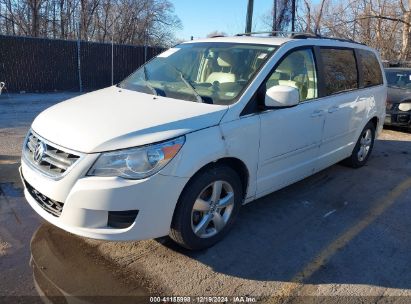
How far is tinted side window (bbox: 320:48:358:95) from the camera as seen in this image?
15.4ft

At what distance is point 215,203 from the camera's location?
344cm

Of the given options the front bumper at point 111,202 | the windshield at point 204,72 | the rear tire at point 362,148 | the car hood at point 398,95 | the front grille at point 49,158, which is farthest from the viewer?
the car hood at point 398,95

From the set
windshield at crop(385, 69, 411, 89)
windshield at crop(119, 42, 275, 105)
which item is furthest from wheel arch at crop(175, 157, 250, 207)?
windshield at crop(385, 69, 411, 89)

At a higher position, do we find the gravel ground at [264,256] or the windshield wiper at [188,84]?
the windshield wiper at [188,84]

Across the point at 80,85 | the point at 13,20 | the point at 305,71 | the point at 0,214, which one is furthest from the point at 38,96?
the point at 13,20

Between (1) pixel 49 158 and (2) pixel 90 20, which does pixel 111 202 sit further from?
(2) pixel 90 20

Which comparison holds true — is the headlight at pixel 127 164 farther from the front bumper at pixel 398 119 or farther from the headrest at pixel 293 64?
the front bumper at pixel 398 119

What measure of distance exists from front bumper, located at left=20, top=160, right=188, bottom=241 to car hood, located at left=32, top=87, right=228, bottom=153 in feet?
0.88

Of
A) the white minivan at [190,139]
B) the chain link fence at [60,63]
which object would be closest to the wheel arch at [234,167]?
the white minivan at [190,139]

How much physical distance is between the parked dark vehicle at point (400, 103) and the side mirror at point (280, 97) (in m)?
6.68

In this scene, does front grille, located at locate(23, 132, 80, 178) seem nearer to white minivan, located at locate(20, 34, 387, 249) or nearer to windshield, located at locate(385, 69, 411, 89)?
white minivan, located at locate(20, 34, 387, 249)

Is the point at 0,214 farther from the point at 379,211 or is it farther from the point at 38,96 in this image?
the point at 38,96

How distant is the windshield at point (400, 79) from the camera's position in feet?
33.2

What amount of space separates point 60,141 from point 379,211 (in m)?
3.51
